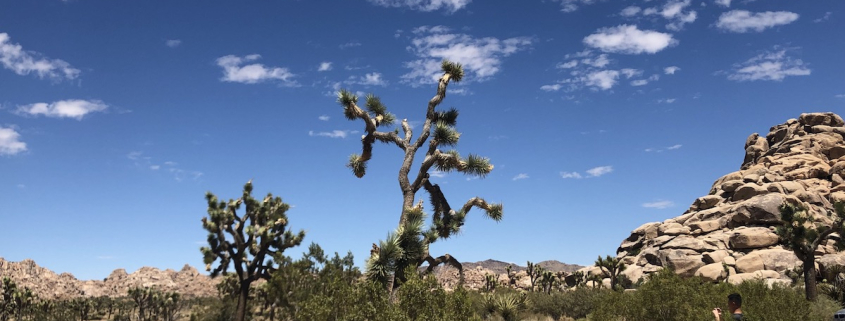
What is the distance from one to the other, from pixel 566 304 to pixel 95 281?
19726 centimetres

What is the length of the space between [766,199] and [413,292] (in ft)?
213

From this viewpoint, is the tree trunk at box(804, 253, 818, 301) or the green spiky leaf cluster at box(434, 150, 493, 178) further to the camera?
the tree trunk at box(804, 253, 818, 301)

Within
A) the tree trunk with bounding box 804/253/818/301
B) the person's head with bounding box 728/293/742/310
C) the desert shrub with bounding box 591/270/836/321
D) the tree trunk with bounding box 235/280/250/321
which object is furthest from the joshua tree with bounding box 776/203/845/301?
the tree trunk with bounding box 235/280/250/321

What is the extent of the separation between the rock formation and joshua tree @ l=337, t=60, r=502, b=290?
4145cm

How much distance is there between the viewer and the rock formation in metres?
52.0

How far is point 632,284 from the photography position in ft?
187

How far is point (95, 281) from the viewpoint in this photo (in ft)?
627

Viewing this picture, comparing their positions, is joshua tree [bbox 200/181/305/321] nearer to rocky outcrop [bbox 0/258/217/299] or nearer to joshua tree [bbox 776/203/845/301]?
joshua tree [bbox 776/203/845/301]

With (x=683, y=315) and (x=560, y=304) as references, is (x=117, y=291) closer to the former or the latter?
(x=560, y=304)

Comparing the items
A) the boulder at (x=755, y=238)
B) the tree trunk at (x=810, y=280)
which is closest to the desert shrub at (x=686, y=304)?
the tree trunk at (x=810, y=280)

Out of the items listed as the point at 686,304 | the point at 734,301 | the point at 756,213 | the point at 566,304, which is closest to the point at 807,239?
the point at 566,304

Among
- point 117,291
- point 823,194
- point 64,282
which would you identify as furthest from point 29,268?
point 823,194

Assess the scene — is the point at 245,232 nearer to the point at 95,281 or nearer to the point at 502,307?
the point at 502,307

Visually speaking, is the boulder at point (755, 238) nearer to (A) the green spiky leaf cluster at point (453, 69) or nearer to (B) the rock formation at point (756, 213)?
(B) the rock formation at point (756, 213)
